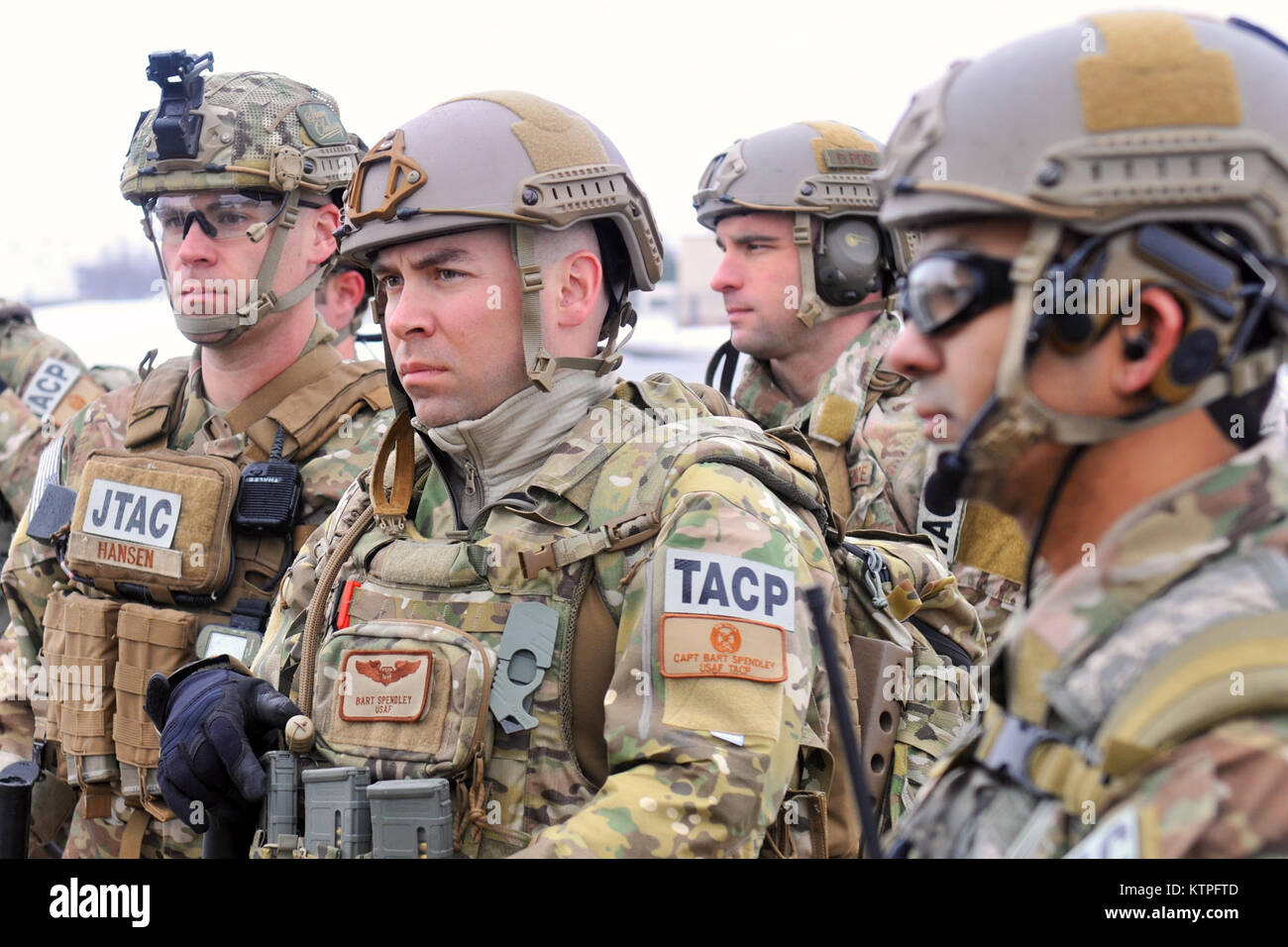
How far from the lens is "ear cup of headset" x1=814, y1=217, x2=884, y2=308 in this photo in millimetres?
6406

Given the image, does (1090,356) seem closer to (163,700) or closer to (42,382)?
(163,700)

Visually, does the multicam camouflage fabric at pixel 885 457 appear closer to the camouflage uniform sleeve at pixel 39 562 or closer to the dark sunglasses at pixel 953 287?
the camouflage uniform sleeve at pixel 39 562

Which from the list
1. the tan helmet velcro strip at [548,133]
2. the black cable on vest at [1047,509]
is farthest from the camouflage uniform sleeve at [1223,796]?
the tan helmet velcro strip at [548,133]

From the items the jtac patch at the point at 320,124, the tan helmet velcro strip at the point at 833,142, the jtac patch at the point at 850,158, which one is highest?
the tan helmet velcro strip at the point at 833,142

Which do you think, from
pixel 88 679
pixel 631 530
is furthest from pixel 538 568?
pixel 88 679

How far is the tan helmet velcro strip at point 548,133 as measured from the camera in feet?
11.6

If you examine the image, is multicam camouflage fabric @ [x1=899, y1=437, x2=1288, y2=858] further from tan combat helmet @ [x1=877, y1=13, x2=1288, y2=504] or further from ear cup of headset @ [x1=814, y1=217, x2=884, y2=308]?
ear cup of headset @ [x1=814, y1=217, x2=884, y2=308]

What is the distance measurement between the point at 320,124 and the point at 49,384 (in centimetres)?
311

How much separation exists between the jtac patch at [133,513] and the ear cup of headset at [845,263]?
3.12 metres

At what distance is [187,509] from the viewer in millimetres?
4605

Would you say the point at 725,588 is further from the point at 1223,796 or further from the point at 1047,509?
the point at 1223,796

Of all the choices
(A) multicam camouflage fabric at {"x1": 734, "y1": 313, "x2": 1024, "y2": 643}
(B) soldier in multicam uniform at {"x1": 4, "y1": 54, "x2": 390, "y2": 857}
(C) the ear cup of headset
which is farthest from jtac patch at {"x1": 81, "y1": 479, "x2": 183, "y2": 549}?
(C) the ear cup of headset

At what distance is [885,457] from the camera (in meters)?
5.84
